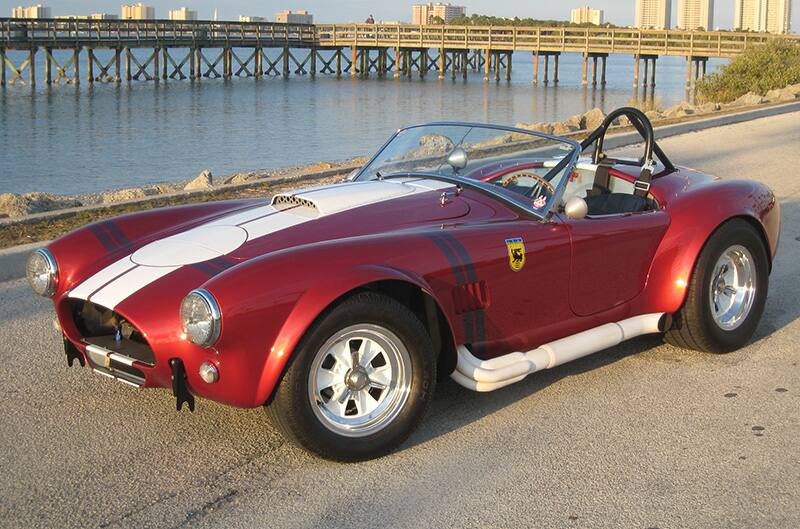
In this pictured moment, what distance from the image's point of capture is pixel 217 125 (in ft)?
111

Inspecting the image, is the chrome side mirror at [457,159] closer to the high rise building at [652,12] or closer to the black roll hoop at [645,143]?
the black roll hoop at [645,143]

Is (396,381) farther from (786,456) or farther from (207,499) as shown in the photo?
(786,456)

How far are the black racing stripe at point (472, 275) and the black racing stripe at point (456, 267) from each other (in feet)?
0.09

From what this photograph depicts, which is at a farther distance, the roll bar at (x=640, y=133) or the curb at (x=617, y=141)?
the curb at (x=617, y=141)

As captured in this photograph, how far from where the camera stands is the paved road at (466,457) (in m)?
4.00

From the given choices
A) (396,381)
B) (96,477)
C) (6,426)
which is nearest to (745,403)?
(396,381)

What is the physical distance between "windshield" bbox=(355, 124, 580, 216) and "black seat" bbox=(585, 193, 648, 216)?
1.60 feet

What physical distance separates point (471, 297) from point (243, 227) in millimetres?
1218

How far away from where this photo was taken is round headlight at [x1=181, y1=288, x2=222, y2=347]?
4.11m

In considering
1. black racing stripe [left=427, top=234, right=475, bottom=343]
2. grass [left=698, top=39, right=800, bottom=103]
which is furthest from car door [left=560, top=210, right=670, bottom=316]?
grass [left=698, top=39, right=800, bottom=103]

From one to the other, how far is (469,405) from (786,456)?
1468mm

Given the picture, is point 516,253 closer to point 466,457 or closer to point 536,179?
point 536,179

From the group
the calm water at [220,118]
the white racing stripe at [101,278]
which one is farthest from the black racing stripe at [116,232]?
the calm water at [220,118]

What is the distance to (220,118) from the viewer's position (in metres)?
36.5
